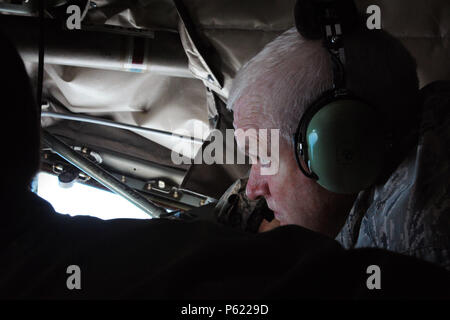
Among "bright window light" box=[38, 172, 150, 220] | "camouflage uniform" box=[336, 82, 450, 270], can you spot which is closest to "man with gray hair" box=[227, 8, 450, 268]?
"camouflage uniform" box=[336, 82, 450, 270]

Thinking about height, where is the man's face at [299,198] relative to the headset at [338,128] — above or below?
below

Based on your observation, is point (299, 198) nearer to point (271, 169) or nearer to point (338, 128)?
point (271, 169)

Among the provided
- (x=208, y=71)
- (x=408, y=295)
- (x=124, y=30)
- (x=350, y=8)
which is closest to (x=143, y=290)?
(x=408, y=295)

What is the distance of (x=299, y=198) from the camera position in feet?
3.72

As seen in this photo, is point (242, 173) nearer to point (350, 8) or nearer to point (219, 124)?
point (219, 124)

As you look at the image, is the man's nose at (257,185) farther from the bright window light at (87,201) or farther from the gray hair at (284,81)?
the bright window light at (87,201)

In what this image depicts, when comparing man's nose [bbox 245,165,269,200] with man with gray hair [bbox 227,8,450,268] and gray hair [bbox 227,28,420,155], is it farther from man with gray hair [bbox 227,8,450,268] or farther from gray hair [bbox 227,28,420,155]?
gray hair [bbox 227,28,420,155]

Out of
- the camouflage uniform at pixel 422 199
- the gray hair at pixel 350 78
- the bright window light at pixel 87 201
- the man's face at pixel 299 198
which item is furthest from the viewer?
the bright window light at pixel 87 201

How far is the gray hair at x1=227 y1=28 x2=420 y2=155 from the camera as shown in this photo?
0.94 meters

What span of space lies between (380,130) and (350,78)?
0.45ft

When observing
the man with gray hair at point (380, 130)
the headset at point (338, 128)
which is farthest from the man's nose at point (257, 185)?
the headset at point (338, 128)

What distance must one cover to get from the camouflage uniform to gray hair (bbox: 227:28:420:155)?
5cm

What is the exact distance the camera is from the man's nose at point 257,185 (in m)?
1.21

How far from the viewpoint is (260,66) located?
1108 millimetres
